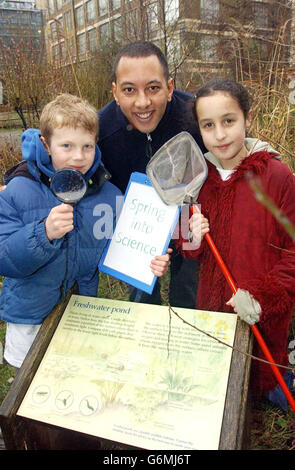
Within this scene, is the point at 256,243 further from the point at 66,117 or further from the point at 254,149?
the point at 66,117

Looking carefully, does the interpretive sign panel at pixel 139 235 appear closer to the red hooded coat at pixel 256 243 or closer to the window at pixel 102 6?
the red hooded coat at pixel 256 243

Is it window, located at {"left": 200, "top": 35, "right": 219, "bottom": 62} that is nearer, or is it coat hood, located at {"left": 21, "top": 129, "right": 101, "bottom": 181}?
coat hood, located at {"left": 21, "top": 129, "right": 101, "bottom": 181}

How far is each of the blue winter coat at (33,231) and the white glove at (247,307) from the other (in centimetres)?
80

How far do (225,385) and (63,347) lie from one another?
0.71 metres

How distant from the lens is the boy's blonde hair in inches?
76.7

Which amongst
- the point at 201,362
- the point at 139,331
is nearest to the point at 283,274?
the point at 201,362

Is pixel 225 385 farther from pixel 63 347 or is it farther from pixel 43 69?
pixel 43 69

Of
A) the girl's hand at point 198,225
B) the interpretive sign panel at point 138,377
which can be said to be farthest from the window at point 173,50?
the interpretive sign panel at point 138,377

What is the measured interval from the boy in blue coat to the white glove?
42cm

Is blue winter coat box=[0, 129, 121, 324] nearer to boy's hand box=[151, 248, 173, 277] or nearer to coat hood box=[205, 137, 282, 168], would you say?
boy's hand box=[151, 248, 173, 277]

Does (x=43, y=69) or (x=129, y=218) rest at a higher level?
(x=43, y=69)

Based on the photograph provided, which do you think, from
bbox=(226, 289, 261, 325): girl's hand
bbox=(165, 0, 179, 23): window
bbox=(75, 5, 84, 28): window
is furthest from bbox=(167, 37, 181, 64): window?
bbox=(75, 5, 84, 28): window

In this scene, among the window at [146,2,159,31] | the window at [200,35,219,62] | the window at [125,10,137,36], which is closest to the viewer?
the window at [146,2,159,31]
